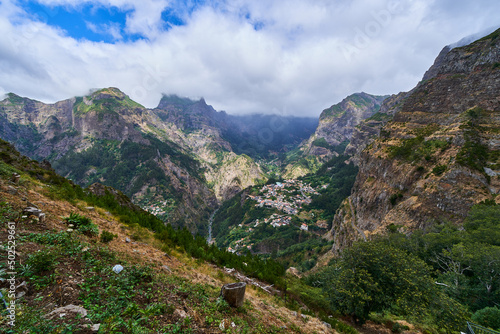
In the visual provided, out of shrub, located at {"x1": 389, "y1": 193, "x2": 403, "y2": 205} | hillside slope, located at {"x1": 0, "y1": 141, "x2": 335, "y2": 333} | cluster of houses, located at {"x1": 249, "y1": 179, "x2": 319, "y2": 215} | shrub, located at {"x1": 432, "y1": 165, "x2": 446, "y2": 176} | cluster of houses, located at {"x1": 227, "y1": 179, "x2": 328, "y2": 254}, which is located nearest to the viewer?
hillside slope, located at {"x1": 0, "y1": 141, "x2": 335, "y2": 333}

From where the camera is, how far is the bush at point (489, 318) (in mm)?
12327

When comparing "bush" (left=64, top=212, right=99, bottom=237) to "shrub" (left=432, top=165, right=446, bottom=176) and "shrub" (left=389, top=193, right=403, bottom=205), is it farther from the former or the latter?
"shrub" (left=389, top=193, right=403, bottom=205)

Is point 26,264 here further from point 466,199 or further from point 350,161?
point 350,161

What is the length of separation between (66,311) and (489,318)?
925 inches

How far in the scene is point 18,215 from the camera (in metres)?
8.52

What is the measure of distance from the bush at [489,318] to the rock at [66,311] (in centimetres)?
2289

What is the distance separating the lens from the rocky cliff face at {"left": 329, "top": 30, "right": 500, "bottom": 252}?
35375 mm

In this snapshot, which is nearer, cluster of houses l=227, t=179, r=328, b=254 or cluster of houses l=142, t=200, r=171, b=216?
cluster of houses l=227, t=179, r=328, b=254

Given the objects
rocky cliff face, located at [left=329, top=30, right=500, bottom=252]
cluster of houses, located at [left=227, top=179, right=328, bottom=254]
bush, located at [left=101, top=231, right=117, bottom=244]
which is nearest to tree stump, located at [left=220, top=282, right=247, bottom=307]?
bush, located at [left=101, top=231, right=117, bottom=244]

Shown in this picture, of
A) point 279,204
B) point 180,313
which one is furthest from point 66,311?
point 279,204

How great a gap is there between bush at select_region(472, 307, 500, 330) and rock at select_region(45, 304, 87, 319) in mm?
22891

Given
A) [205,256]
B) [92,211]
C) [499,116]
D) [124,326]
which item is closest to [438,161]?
[499,116]

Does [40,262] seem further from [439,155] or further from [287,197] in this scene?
[287,197]

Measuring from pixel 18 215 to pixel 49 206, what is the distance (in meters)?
4.60
